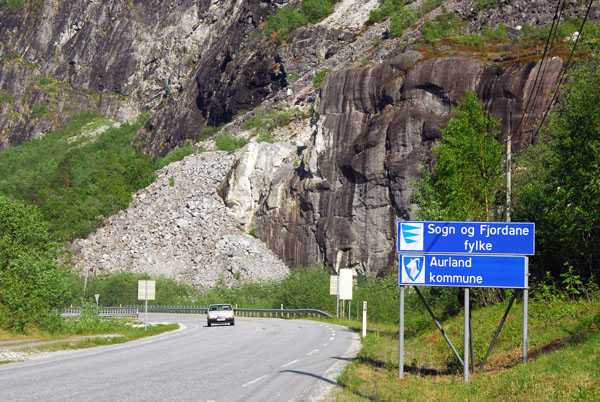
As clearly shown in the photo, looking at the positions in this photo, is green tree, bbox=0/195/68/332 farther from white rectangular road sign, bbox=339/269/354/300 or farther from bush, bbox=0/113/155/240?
bush, bbox=0/113/155/240

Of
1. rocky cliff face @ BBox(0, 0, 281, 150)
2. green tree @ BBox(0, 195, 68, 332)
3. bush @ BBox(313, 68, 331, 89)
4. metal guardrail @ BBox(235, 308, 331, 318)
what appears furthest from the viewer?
rocky cliff face @ BBox(0, 0, 281, 150)

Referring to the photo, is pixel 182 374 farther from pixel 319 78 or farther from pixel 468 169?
pixel 319 78

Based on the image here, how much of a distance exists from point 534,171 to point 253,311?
35106 mm

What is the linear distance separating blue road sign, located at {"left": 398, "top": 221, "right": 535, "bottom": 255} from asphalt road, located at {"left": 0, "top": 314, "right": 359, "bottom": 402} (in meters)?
3.94

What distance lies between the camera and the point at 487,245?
48.2 feet

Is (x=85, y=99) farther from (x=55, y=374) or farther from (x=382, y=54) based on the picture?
(x=55, y=374)

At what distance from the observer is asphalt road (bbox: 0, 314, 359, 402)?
12.1 m

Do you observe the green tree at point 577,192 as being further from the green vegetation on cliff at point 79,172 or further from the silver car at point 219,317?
the green vegetation on cliff at point 79,172

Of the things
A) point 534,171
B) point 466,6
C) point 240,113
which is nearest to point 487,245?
point 534,171

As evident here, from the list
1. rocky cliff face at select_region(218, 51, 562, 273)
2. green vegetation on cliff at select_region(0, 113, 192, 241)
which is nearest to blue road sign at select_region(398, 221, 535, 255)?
rocky cliff face at select_region(218, 51, 562, 273)

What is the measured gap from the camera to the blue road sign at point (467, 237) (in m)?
14.4

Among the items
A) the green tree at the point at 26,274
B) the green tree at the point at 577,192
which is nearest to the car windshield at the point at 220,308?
the green tree at the point at 26,274

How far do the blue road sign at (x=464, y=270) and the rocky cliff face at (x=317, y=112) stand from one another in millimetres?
31951

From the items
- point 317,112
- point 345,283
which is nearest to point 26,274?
point 345,283
